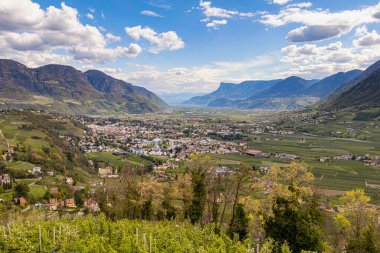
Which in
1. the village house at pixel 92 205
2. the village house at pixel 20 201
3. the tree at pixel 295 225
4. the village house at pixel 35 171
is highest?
the tree at pixel 295 225

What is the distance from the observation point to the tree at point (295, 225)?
3195 centimetres

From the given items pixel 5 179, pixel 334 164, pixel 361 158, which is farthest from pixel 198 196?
pixel 361 158

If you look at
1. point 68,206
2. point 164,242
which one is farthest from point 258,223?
point 68,206

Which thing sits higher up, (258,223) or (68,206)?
(258,223)

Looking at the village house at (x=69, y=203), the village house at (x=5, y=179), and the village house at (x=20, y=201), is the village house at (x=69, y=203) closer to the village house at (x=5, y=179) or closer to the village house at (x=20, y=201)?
the village house at (x=20, y=201)

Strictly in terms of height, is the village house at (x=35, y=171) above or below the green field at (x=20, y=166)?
below

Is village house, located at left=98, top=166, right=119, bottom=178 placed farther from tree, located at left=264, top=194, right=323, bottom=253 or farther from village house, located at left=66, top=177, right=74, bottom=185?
tree, located at left=264, top=194, right=323, bottom=253

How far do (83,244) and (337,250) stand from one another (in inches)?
1446

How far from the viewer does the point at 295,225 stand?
32.4 meters

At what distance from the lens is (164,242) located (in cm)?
3005

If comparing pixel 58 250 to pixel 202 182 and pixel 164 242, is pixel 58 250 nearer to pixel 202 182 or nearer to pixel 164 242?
pixel 164 242

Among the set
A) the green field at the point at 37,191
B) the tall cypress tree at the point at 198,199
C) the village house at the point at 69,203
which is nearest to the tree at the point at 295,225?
the tall cypress tree at the point at 198,199

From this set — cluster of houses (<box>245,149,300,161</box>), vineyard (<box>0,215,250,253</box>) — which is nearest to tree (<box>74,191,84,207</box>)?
vineyard (<box>0,215,250,253</box>)

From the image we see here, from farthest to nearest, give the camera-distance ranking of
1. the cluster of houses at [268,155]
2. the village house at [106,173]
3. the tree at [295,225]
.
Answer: the cluster of houses at [268,155], the village house at [106,173], the tree at [295,225]
